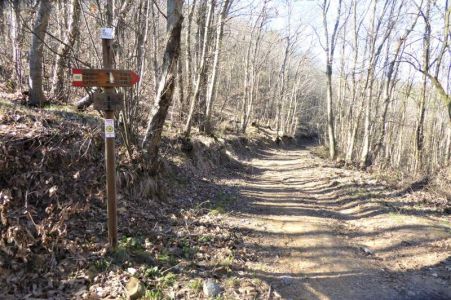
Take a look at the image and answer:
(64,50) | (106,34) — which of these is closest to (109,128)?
(106,34)

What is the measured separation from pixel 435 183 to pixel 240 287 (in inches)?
364

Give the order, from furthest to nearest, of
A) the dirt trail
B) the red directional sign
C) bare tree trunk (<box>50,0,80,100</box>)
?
1. bare tree trunk (<box>50,0,80,100</box>)
2. the dirt trail
3. the red directional sign

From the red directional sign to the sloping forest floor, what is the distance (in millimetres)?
1880

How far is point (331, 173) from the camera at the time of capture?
14.6 meters

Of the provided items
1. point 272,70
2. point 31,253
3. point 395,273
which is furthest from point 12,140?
point 272,70

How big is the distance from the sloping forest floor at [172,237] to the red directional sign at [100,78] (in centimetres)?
188

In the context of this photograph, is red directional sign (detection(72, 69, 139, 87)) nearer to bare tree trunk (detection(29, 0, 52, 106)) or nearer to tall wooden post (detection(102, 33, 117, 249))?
tall wooden post (detection(102, 33, 117, 249))

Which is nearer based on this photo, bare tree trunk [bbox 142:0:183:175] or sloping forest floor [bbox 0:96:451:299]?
sloping forest floor [bbox 0:96:451:299]

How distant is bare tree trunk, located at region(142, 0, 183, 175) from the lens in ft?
25.7

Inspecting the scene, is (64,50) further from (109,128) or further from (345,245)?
(345,245)

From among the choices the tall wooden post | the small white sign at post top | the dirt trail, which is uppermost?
the small white sign at post top

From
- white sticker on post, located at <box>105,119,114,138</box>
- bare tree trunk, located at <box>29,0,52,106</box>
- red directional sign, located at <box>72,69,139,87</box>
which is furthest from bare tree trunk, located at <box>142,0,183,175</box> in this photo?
white sticker on post, located at <box>105,119,114,138</box>

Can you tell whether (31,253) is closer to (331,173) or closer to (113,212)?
(113,212)

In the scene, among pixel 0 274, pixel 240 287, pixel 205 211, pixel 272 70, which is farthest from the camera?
pixel 272 70
